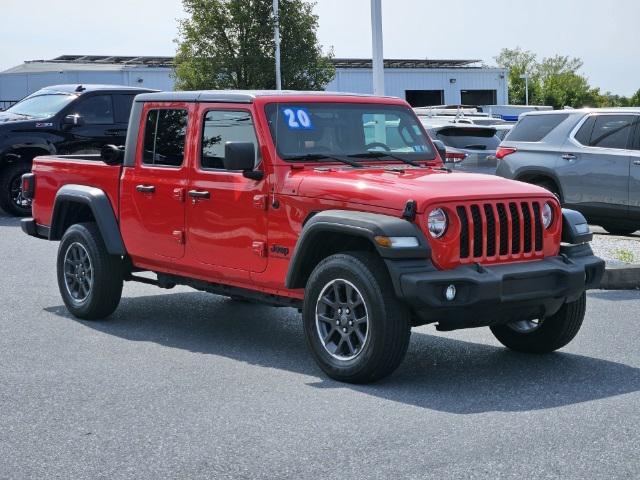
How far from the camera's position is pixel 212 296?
11039 mm

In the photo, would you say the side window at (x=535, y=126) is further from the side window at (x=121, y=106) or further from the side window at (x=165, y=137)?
the side window at (x=165, y=137)

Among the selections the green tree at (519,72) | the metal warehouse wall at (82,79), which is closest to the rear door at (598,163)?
the metal warehouse wall at (82,79)

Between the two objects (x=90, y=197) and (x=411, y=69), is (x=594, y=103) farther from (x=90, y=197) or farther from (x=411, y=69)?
(x=90, y=197)

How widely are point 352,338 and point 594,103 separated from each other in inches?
4815

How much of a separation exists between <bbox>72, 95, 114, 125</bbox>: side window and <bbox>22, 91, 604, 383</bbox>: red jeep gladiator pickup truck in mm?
8550

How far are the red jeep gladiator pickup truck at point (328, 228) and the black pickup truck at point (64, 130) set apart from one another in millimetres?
8483

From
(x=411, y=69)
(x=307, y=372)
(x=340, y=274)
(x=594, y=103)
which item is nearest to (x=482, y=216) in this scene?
(x=340, y=274)

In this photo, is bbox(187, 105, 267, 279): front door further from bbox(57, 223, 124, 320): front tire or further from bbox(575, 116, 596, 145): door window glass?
bbox(575, 116, 596, 145): door window glass

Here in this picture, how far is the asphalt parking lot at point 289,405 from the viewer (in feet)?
17.9

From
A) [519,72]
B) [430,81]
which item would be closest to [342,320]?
[430,81]

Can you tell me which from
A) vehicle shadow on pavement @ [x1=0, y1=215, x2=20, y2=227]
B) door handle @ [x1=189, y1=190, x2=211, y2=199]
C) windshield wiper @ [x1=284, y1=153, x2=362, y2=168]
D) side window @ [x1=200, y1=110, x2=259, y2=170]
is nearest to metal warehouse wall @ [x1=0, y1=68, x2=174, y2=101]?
vehicle shadow on pavement @ [x1=0, y1=215, x2=20, y2=227]

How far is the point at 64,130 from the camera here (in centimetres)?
1823

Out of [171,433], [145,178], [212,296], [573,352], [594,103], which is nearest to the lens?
[171,433]

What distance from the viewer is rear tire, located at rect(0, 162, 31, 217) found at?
721 inches
